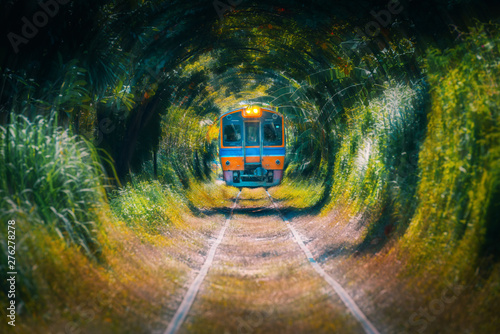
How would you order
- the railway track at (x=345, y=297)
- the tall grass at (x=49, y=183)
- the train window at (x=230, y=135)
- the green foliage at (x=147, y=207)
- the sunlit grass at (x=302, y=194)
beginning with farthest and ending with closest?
the train window at (x=230, y=135) < the sunlit grass at (x=302, y=194) < the green foliage at (x=147, y=207) < the tall grass at (x=49, y=183) < the railway track at (x=345, y=297)

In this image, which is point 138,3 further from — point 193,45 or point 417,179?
point 417,179

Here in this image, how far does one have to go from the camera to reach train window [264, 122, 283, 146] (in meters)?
20.9

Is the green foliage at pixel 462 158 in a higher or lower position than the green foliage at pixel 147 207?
higher

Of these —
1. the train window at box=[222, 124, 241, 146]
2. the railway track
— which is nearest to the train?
the train window at box=[222, 124, 241, 146]

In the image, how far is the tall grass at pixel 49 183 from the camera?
196 inches

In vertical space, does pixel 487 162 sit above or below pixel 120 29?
below

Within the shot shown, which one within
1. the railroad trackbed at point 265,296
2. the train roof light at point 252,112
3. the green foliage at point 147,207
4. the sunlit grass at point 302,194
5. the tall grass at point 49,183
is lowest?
the sunlit grass at point 302,194

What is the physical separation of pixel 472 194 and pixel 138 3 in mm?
5871

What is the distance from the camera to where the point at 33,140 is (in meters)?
5.40

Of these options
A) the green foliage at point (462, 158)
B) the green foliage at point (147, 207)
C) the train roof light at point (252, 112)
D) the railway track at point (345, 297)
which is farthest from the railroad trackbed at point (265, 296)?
the train roof light at point (252, 112)

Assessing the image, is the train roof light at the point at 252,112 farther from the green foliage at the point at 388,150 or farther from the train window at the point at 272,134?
the green foliage at the point at 388,150

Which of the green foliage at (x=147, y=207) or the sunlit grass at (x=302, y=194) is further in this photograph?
the sunlit grass at (x=302, y=194)

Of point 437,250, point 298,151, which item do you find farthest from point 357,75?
point 298,151

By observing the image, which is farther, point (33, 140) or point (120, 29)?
point (120, 29)
